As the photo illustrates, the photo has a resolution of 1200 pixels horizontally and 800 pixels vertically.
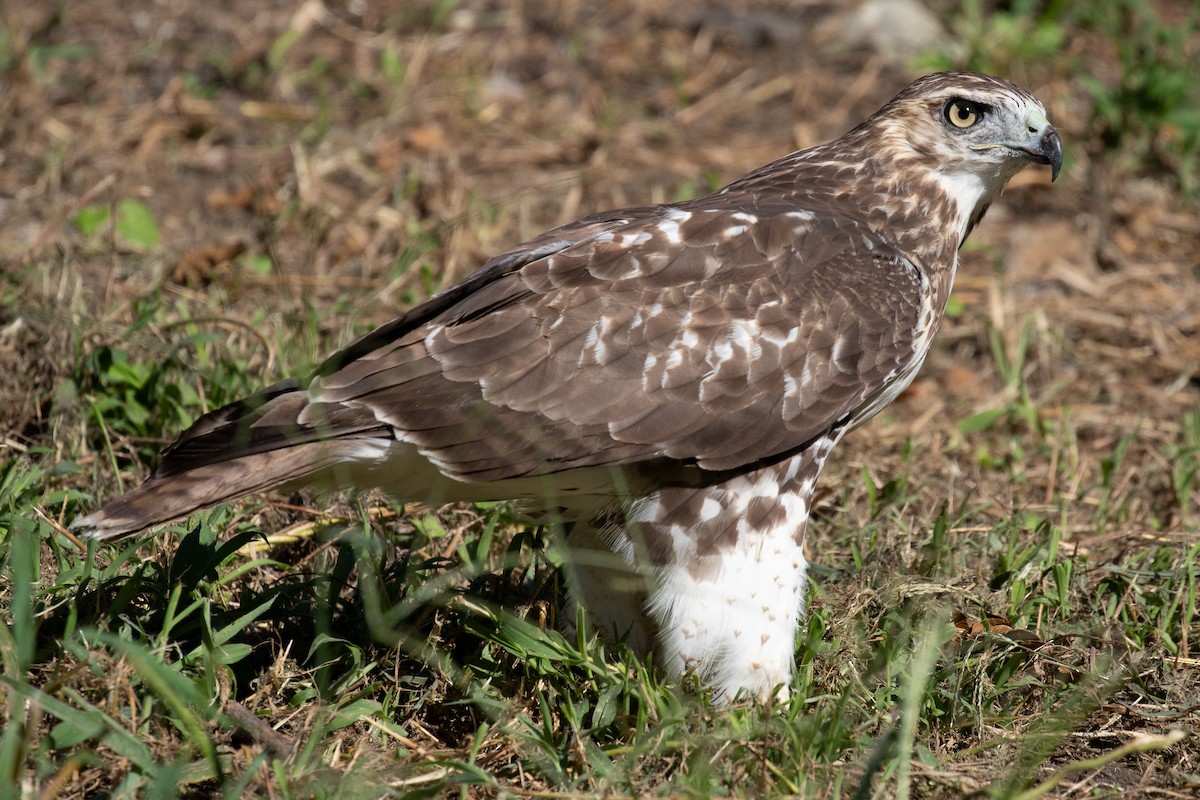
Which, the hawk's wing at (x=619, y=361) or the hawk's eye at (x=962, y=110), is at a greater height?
the hawk's eye at (x=962, y=110)

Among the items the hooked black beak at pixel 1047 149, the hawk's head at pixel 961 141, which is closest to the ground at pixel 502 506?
the hawk's head at pixel 961 141

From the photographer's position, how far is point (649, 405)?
3.55 m

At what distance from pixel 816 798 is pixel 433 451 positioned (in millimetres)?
1270

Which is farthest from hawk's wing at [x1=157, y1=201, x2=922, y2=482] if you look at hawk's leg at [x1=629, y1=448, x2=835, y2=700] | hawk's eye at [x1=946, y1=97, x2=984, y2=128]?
hawk's eye at [x1=946, y1=97, x2=984, y2=128]

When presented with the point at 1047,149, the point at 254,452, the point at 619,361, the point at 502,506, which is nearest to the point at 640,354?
the point at 619,361

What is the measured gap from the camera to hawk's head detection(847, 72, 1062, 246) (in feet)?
13.5

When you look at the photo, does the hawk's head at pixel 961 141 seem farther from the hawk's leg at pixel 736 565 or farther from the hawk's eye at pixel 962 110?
the hawk's leg at pixel 736 565

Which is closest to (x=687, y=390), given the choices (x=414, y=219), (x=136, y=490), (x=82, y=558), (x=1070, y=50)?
(x=136, y=490)

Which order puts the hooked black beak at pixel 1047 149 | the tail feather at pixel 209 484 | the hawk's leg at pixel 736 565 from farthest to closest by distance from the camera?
1. the hooked black beak at pixel 1047 149
2. the hawk's leg at pixel 736 565
3. the tail feather at pixel 209 484

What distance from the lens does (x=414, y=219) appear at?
258 inches

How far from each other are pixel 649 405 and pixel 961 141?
4.58 ft

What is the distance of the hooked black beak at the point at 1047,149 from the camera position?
409 cm

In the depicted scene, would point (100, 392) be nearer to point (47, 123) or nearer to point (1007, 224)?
point (47, 123)

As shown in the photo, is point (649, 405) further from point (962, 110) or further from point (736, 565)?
point (962, 110)
